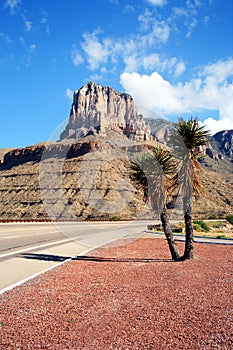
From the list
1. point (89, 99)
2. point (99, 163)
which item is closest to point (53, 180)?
point (99, 163)

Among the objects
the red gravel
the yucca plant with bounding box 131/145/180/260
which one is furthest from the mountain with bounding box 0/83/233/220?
the red gravel

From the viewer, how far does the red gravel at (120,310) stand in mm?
4449

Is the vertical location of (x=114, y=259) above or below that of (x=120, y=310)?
below

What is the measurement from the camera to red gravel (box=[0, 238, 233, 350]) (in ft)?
14.6

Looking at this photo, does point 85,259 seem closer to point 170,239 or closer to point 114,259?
Answer: point 114,259

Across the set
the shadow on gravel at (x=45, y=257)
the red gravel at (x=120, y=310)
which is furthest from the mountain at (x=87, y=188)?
the red gravel at (x=120, y=310)

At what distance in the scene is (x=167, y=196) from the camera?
13891 mm

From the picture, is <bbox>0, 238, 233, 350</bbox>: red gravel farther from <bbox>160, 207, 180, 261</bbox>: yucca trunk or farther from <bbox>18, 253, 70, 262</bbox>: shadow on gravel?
<bbox>18, 253, 70, 262</bbox>: shadow on gravel

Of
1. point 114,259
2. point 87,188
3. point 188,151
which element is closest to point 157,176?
point 188,151

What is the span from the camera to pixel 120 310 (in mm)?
5879

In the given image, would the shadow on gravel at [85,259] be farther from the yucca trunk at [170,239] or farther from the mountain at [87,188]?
the mountain at [87,188]

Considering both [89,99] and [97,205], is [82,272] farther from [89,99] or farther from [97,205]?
[89,99]

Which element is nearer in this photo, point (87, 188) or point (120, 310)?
point (120, 310)

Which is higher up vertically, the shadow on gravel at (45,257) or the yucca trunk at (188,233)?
the yucca trunk at (188,233)
